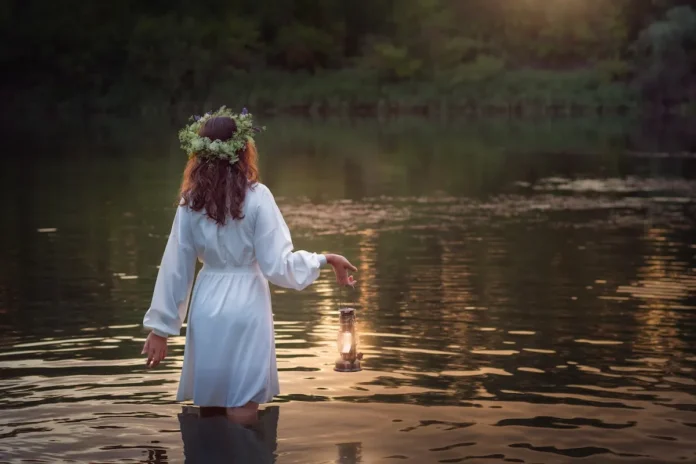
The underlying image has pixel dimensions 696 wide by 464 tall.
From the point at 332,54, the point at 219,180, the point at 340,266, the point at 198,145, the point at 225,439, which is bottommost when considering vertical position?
the point at 225,439

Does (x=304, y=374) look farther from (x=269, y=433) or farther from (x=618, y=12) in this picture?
(x=618, y=12)

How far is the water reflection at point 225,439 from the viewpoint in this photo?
7918 mm

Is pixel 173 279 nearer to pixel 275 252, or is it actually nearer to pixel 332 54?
pixel 275 252

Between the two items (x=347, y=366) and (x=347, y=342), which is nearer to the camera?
(x=347, y=342)

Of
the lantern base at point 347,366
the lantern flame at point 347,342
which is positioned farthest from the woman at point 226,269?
the lantern base at point 347,366

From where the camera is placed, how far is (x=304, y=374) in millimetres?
10336

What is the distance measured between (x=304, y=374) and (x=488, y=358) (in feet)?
5.28

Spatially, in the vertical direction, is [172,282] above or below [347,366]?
above

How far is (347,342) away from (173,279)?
1.58 metres

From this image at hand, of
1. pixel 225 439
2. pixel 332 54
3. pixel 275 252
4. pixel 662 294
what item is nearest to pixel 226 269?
pixel 275 252

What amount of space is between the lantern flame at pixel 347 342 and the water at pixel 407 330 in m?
0.44

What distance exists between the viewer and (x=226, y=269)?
769cm

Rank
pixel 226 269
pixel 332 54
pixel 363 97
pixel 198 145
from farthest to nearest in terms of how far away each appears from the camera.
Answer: pixel 332 54 → pixel 363 97 → pixel 226 269 → pixel 198 145

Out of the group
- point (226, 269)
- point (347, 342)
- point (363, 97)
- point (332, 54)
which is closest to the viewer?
point (226, 269)
